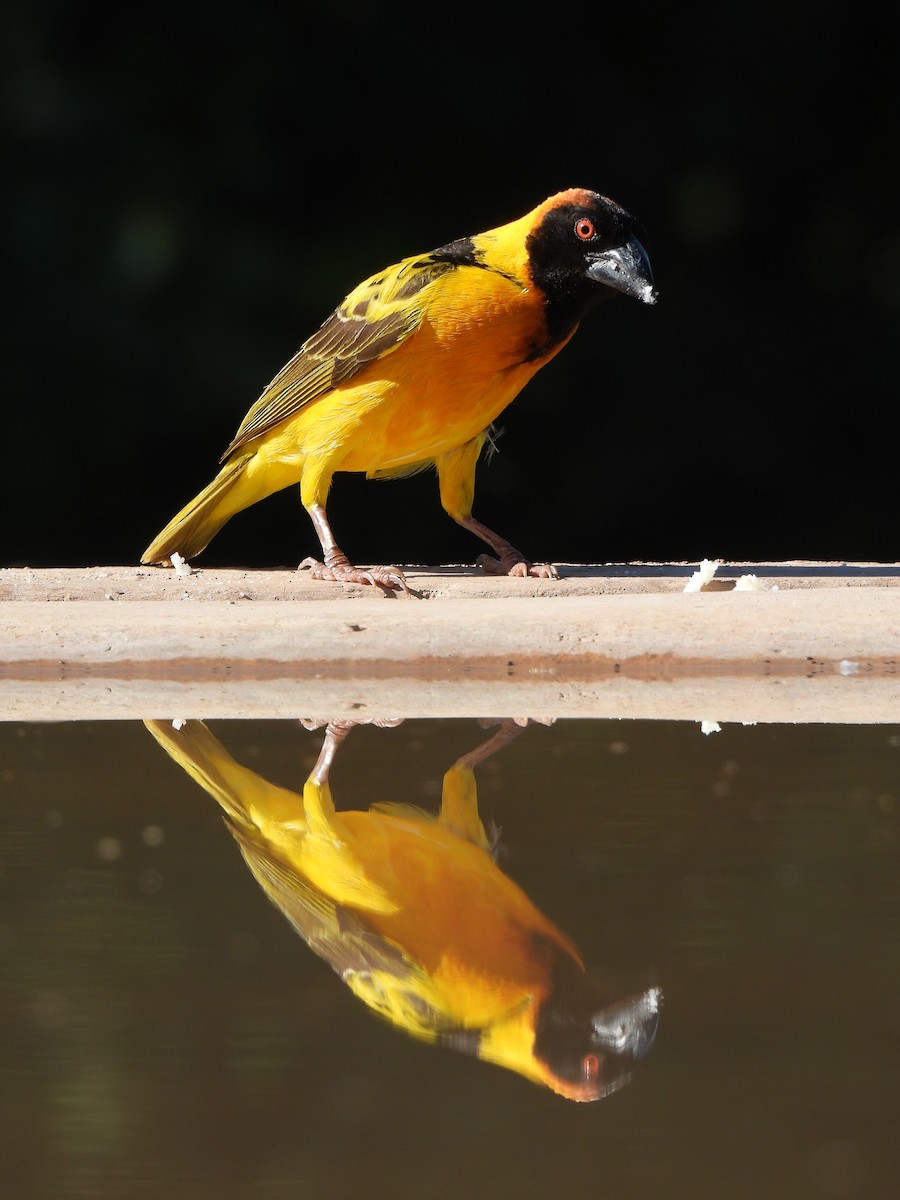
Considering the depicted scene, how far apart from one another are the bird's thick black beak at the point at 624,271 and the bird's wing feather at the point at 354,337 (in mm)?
359

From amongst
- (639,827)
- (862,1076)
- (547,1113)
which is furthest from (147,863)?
(862,1076)

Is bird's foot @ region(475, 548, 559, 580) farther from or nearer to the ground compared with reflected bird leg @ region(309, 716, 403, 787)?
nearer to the ground

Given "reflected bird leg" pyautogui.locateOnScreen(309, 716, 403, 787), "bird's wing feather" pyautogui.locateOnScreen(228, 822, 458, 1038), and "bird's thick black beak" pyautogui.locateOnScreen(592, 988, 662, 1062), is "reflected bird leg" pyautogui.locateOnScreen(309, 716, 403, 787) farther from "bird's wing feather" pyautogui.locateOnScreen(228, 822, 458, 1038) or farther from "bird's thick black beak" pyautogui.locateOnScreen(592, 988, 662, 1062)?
"bird's thick black beak" pyautogui.locateOnScreen(592, 988, 662, 1062)

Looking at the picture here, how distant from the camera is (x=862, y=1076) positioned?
1.39 metres

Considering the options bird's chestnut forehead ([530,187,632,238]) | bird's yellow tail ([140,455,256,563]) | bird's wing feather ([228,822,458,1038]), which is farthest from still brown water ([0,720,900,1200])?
bird's yellow tail ([140,455,256,563])

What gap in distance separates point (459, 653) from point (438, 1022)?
2.00m

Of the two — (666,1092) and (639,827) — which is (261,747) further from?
(666,1092)

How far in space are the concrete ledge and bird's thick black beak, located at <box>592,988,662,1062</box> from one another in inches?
65.6

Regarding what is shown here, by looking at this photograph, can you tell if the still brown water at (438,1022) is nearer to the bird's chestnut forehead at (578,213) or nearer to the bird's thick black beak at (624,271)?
the bird's thick black beak at (624,271)

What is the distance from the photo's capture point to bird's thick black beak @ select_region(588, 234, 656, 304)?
446 cm

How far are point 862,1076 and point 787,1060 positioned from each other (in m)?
0.06

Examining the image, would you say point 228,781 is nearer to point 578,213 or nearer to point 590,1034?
point 590,1034

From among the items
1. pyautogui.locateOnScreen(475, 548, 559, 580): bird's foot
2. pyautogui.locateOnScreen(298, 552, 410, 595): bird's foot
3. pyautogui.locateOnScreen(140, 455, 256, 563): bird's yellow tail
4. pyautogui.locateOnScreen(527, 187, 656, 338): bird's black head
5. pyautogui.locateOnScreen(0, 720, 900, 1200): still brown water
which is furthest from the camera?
pyautogui.locateOnScreen(140, 455, 256, 563): bird's yellow tail

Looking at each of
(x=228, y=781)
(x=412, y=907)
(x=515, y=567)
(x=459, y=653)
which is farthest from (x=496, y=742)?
(x=515, y=567)
